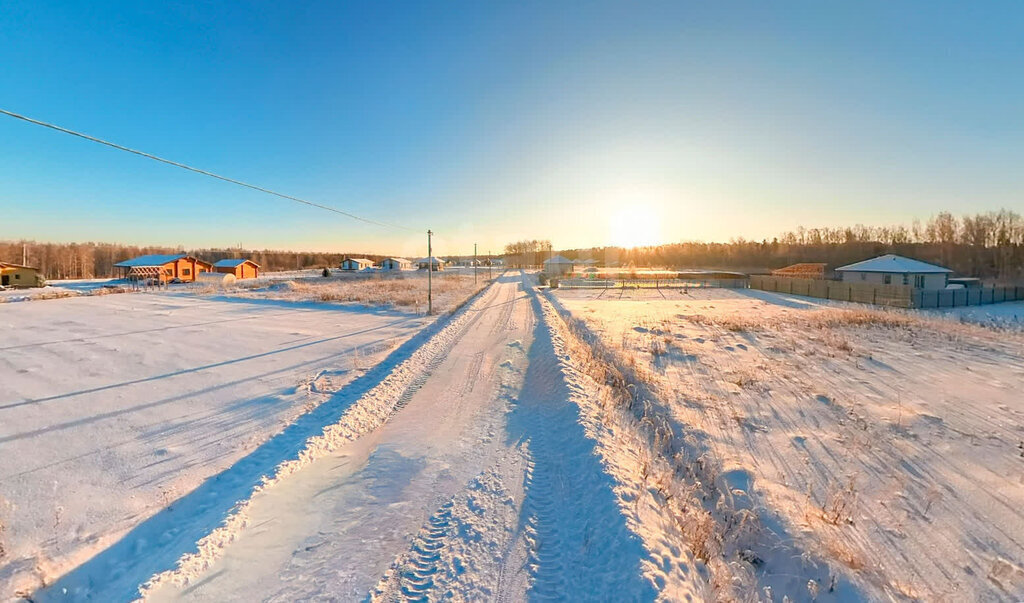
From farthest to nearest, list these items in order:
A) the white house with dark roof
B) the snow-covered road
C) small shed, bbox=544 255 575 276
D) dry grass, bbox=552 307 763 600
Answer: small shed, bbox=544 255 575 276
the white house with dark roof
dry grass, bbox=552 307 763 600
the snow-covered road

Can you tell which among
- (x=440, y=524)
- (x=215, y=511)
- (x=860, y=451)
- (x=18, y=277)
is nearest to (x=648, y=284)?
(x=860, y=451)

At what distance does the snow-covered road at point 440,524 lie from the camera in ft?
10.7

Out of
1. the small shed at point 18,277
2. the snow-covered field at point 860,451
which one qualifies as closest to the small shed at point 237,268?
the small shed at point 18,277

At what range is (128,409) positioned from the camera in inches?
293

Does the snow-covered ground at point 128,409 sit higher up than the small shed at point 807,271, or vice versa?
the small shed at point 807,271

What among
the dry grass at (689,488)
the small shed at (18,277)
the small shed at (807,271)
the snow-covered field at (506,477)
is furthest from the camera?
the small shed at (807,271)

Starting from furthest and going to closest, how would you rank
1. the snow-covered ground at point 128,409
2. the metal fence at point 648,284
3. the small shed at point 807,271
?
the small shed at point 807,271 < the metal fence at point 648,284 < the snow-covered ground at point 128,409

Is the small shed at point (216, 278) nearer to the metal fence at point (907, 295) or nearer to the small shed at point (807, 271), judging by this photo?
the metal fence at point (907, 295)

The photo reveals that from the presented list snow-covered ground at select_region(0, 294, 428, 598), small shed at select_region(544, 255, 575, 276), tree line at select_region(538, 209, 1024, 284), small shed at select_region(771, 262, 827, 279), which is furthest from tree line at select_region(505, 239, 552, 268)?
snow-covered ground at select_region(0, 294, 428, 598)

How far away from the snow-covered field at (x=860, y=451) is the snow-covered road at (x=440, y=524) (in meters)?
0.83

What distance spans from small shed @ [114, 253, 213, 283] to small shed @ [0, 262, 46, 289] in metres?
8.00

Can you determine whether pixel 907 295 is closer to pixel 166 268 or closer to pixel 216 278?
pixel 216 278

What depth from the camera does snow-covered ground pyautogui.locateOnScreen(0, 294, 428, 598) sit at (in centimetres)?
420

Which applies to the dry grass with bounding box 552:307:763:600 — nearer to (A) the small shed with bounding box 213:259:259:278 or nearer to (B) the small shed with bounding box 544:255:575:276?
(B) the small shed with bounding box 544:255:575:276
